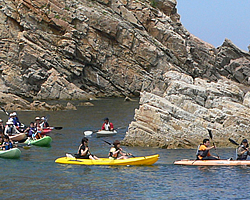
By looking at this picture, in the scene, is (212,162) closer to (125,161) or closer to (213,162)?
(213,162)

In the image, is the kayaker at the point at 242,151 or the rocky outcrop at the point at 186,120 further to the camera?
the rocky outcrop at the point at 186,120

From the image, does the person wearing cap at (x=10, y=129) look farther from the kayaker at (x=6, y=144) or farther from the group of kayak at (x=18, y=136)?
the kayaker at (x=6, y=144)

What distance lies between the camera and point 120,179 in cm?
2112

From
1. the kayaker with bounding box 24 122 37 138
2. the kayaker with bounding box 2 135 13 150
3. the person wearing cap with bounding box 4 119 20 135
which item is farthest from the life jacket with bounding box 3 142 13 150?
the kayaker with bounding box 24 122 37 138

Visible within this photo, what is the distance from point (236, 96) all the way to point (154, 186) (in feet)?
50.9

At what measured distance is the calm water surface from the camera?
1881 cm

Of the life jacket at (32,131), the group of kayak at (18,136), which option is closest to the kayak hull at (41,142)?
the group of kayak at (18,136)

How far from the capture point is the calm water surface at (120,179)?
18.8 m

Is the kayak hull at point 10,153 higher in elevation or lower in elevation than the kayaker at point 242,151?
lower

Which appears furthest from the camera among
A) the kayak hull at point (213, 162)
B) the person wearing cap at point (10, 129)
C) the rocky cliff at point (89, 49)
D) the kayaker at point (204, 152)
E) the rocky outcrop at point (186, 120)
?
the rocky cliff at point (89, 49)

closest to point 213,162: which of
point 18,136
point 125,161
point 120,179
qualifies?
point 125,161

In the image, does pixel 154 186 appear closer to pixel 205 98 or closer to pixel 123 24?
pixel 205 98

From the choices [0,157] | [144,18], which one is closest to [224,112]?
[0,157]

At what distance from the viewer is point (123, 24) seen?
81.6m
